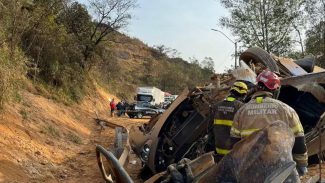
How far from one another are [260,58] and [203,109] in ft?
5.64

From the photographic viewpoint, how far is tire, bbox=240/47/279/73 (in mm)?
9266

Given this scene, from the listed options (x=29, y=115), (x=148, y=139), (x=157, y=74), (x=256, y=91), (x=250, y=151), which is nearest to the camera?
(x=250, y=151)

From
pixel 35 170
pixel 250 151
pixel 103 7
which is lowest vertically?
pixel 35 170

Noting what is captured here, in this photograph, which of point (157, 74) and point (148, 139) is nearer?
point (148, 139)

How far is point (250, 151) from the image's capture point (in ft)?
11.8

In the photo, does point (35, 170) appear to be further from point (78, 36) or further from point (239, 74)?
point (78, 36)

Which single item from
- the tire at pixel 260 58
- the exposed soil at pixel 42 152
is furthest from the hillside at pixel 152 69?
the tire at pixel 260 58

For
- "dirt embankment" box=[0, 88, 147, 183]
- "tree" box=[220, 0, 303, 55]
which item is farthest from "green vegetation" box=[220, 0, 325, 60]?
"dirt embankment" box=[0, 88, 147, 183]

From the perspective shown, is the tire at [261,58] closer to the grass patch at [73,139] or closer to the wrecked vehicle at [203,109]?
the wrecked vehicle at [203,109]

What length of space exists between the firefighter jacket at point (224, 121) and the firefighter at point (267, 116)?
1586mm

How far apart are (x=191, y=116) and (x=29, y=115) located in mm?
8285

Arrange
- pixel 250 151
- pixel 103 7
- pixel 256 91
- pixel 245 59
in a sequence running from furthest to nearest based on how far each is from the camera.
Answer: pixel 103 7, pixel 245 59, pixel 256 91, pixel 250 151

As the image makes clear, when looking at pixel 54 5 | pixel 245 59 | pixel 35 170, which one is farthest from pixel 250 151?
pixel 54 5

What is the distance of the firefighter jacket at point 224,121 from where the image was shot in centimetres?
671
